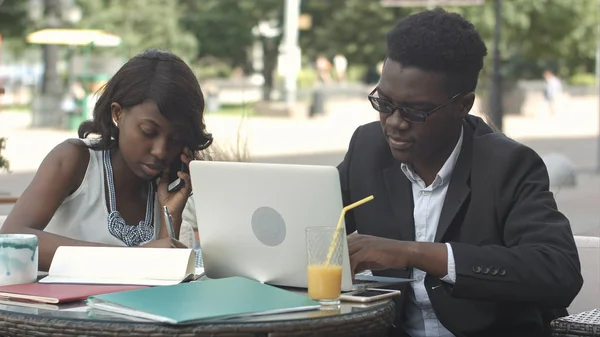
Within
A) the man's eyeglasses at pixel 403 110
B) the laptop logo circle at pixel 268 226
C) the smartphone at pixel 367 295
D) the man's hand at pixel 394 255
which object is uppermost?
the man's eyeglasses at pixel 403 110

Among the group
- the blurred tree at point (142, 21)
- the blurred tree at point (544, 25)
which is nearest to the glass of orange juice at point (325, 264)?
the blurred tree at point (544, 25)

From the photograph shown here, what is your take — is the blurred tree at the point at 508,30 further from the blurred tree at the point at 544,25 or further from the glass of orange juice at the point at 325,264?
the glass of orange juice at the point at 325,264

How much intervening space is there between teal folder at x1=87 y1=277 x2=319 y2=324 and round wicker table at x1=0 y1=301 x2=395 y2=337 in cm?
2

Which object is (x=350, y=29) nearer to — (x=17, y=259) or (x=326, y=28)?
(x=326, y=28)

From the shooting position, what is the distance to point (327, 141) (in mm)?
21047

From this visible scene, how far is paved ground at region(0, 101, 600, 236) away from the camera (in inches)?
430

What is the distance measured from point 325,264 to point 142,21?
1590 inches

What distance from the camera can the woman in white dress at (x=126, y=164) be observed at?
3.38 meters

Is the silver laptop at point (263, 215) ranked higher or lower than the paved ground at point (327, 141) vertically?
higher

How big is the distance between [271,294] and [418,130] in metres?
0.75

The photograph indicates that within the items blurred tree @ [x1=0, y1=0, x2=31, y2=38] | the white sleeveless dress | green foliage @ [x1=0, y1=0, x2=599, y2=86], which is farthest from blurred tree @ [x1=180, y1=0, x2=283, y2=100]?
the white sleeveless dress

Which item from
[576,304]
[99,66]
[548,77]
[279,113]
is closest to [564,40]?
[548,77]

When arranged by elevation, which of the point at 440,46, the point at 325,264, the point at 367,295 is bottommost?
the point at 367,295

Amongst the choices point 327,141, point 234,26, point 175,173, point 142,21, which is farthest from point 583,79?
point 175,173
